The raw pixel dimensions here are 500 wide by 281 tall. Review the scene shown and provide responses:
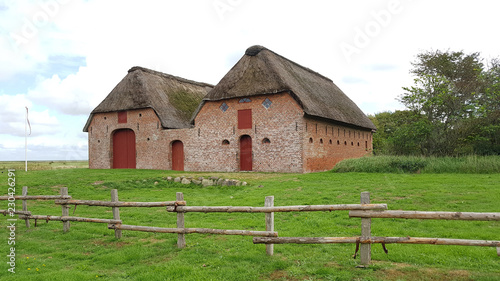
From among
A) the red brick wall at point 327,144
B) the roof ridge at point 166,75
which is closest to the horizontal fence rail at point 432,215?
the red brick wall at point 327,144

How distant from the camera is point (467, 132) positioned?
2088cm

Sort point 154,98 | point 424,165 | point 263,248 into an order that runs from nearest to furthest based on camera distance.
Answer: point 263,248, point 424,165, point 154,98

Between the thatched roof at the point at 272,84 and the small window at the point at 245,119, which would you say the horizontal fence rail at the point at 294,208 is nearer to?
the thatched roof at the point at 272,84

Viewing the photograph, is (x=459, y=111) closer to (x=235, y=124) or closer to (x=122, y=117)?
(x=235, y=124)

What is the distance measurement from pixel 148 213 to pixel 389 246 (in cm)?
683

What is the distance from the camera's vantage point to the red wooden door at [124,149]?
2834cm

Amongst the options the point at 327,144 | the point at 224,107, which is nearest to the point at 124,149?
the point at 224,107

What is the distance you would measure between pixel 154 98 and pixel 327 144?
13644mm

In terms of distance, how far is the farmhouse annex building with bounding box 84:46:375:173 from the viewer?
2177cm

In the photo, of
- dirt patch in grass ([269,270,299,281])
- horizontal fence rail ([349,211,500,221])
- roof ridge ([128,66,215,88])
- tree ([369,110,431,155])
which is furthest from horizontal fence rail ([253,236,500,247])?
roof ridge ([128,66,215,88])

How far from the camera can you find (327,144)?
24.4 metres

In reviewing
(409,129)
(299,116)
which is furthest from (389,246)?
(409,129)

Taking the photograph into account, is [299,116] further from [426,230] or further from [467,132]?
[426,230]

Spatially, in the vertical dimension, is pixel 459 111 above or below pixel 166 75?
below
